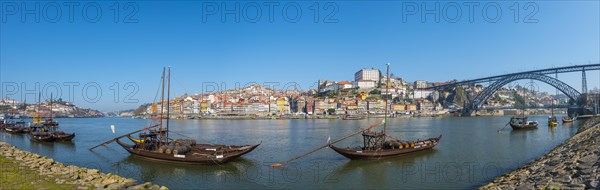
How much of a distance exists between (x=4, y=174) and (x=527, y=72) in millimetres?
110314

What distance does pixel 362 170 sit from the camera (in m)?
18.1

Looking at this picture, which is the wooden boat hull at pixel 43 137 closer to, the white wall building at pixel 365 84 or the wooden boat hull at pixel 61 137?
the wooden boat hull at pixel 61 137

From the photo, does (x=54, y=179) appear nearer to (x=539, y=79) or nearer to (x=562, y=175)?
(x=562, y=175)

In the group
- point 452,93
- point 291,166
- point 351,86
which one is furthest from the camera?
point 351,86

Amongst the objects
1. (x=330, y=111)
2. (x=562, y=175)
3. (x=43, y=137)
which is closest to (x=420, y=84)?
(x=330, y=111)

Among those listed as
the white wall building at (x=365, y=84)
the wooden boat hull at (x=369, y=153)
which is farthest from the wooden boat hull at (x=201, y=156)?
the white wall building at (x=365, y=84)

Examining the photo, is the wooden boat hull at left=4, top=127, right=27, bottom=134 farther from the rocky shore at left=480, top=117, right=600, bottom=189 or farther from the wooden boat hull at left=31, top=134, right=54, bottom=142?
the rocky shore at left=480, top=117, right=600, bottom=189

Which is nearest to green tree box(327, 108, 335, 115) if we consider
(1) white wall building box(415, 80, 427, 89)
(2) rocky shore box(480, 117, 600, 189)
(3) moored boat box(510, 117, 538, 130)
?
(3) moored boat box(510, 117, 538, 130)

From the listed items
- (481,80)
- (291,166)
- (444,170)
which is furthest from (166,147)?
(481,80)

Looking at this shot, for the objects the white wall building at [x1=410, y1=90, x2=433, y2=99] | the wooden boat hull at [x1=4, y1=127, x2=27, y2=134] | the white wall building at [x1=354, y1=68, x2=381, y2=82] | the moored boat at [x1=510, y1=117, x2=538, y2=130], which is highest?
the white wall building at [x1=354, y1=68, x2=381, y2=82]

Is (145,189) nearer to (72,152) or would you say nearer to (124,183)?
(124,183)

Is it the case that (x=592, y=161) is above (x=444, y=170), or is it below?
above

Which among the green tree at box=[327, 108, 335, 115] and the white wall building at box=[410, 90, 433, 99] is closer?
the green tree at box=[327, 108, 335, 115]

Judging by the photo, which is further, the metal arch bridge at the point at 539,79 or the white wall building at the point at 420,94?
the white wall building at the point at 420,94
